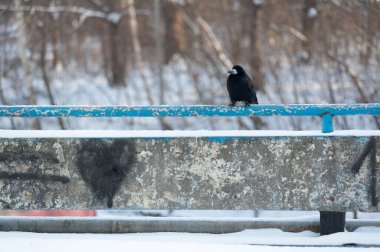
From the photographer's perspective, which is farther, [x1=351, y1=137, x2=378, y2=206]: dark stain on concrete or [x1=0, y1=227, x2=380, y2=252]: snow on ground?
[x1=351, y1=137, x2=378, y2=206]: dark stain on concrete

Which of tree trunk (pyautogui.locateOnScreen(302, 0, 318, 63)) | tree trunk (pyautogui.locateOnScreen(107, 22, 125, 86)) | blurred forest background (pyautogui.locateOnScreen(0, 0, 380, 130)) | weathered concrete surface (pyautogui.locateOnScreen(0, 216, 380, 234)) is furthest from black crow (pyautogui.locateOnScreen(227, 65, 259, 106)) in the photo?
tree trunk (pyautogui.locateOnScreen(107, 22, 125, 86))

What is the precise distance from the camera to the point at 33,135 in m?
4.39

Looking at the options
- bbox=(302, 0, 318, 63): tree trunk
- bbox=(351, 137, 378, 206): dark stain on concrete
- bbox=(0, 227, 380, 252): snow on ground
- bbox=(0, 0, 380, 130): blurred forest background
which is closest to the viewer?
bbox=(0, 227, 380, 252): snow on ground

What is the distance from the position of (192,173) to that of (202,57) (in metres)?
12.3

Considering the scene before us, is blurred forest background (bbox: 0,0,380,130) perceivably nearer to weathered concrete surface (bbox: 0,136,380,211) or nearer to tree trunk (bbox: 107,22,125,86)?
tree trunk (bbox: 107,22,125,86)

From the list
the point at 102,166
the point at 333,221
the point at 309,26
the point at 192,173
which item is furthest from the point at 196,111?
the point at 309,26

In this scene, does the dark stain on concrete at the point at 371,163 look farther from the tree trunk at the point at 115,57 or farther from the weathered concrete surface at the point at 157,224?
the tree trunk at the point at 115,57

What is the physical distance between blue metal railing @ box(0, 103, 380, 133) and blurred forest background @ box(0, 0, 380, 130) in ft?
17.4

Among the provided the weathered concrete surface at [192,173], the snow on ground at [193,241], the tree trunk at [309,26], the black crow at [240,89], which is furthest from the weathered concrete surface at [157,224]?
the tree trunk at [309,26]

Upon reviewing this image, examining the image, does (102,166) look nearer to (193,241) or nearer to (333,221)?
(193,241)

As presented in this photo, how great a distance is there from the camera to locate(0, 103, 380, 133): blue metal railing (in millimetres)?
4258

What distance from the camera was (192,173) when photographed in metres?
4.32

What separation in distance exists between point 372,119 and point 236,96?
4154 mm

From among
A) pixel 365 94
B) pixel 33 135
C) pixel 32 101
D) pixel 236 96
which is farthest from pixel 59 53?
pixel 33 135
